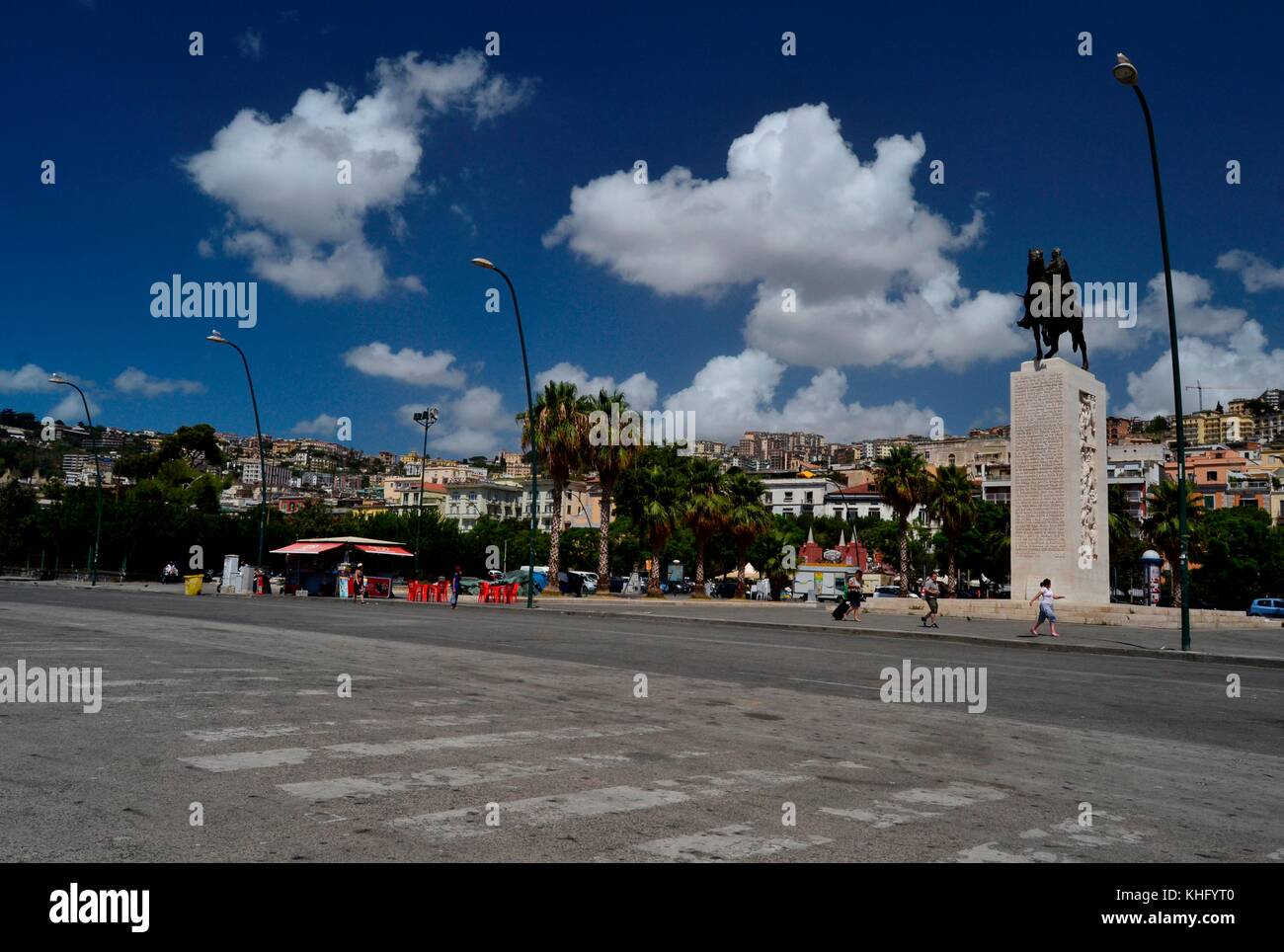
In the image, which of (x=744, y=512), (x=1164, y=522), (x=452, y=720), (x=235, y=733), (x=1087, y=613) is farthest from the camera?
(x=1164, y=522)

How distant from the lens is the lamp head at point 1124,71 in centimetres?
1917

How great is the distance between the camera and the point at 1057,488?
105 feet

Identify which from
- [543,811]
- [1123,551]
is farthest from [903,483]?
[543,811]

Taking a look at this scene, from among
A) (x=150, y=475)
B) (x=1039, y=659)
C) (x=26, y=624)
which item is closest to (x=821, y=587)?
(x=1039, y=659)

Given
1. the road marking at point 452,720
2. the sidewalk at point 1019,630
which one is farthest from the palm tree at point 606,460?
the road marking at point 452,720

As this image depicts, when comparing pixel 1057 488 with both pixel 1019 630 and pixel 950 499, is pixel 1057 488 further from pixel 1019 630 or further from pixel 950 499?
pixel 950 499

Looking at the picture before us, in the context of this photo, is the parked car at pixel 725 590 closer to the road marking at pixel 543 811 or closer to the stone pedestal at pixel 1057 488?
the stone pedestal at pixel 1057 488

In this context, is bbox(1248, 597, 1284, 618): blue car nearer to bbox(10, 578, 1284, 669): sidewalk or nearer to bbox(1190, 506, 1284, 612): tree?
bbox(1190, 506, 1284, 612): tree

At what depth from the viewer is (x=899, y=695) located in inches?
464

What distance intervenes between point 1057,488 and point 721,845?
30.5 m

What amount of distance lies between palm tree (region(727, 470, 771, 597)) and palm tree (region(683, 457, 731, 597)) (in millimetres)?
602

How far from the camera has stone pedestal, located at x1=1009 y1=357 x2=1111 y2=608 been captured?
3186 cm

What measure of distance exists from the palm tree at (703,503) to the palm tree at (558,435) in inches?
298
